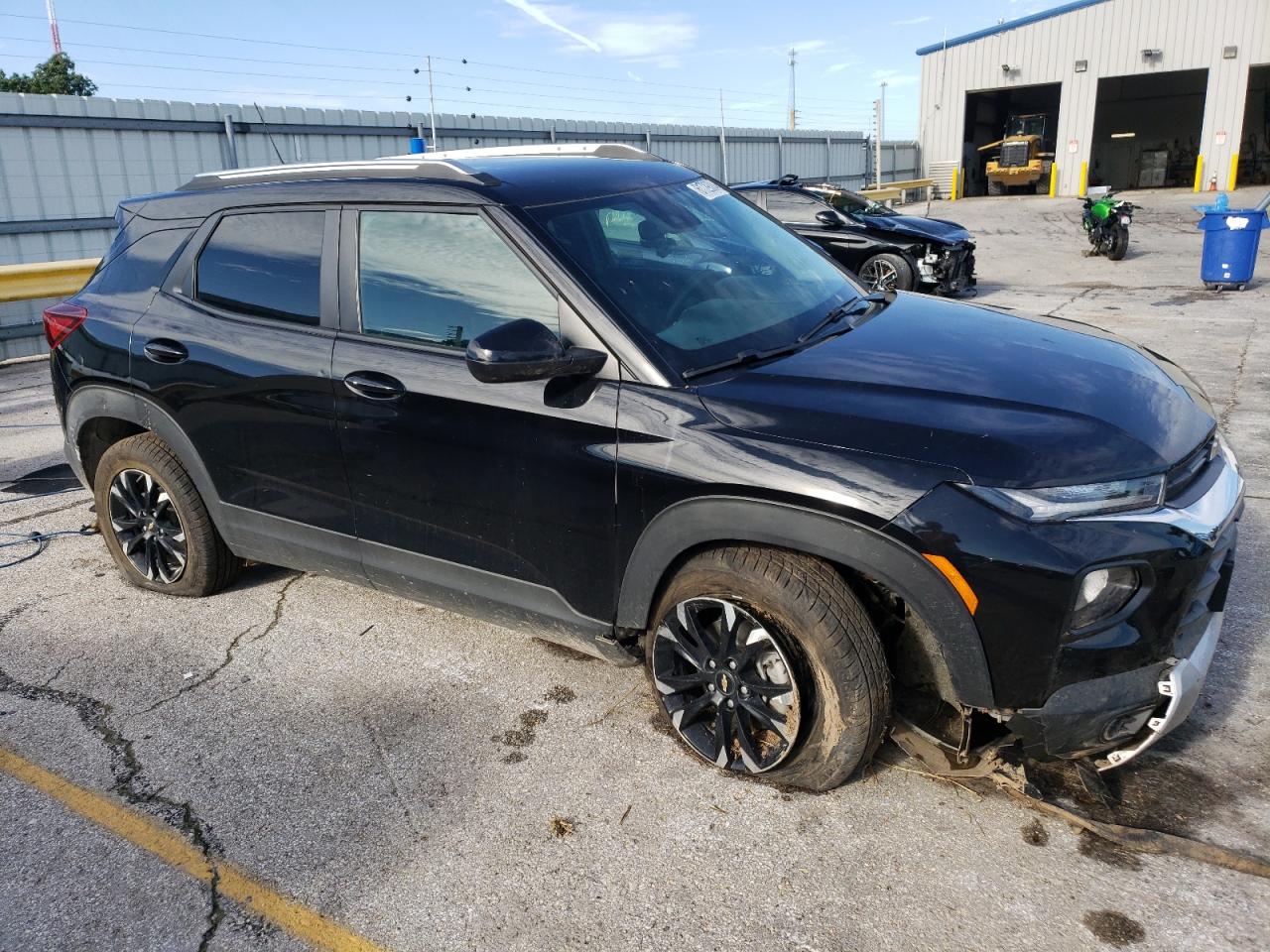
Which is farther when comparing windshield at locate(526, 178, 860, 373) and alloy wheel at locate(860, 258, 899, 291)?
alloy wheel at locate(860, 258, 899, 291)

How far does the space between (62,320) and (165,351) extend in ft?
2.73

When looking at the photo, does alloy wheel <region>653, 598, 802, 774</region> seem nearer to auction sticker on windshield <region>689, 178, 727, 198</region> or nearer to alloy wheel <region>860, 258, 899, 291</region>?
auction sticker on windshield <region>689, 178, 727, 198</region>

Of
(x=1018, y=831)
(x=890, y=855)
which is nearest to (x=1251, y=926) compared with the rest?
(x=1018, y=831)

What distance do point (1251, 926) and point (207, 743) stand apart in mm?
3118

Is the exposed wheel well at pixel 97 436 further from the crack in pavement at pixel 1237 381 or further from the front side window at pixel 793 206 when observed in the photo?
the front side window at pixel 793 206

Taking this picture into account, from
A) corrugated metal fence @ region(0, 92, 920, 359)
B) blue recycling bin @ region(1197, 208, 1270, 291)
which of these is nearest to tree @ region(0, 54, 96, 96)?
corrugated metal fence @ region(0, 92, 920, 359)

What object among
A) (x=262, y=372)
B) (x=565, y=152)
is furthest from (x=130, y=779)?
(x=565, y=152)

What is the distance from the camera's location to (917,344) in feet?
10.1

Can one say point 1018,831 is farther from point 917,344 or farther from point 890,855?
point 917,344

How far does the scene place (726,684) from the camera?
2.80 m

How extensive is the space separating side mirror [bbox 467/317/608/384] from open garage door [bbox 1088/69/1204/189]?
39293 millimetres

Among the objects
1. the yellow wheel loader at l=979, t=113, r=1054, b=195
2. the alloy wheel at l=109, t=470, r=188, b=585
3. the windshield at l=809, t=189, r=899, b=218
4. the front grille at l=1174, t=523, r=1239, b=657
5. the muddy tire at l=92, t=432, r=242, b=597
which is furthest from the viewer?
the yellow wheel loader at l=979, t=113, r=1054, b=195

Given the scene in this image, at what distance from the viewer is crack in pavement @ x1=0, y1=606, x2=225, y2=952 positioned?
102 inches

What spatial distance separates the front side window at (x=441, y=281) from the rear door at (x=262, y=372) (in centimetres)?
19
